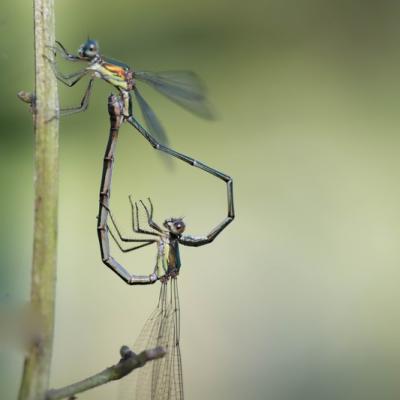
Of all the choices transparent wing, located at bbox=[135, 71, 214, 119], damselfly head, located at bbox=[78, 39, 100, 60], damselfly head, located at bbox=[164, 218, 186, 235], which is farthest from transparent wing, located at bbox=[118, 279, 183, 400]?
damselfly head, located at bbox=[78, 39, 100, 60]

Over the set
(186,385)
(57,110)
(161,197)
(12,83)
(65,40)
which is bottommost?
(186,385)

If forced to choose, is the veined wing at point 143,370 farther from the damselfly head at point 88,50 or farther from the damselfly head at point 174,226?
the damselfly head at point 88,50

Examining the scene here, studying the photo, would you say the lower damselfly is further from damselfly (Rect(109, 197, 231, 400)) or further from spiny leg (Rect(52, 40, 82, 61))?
spiny leg (Rect(52, 40, 82, 61))

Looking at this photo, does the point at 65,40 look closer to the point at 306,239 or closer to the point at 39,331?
the point at 306,239

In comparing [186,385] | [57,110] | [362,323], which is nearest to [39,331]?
[57,110]

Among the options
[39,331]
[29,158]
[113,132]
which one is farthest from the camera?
[29,158]

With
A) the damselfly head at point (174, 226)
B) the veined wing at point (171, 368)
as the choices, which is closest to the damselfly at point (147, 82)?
the damselfly head at point (174, 226)

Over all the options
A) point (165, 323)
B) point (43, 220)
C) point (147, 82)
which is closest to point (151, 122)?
point (147, 82)
